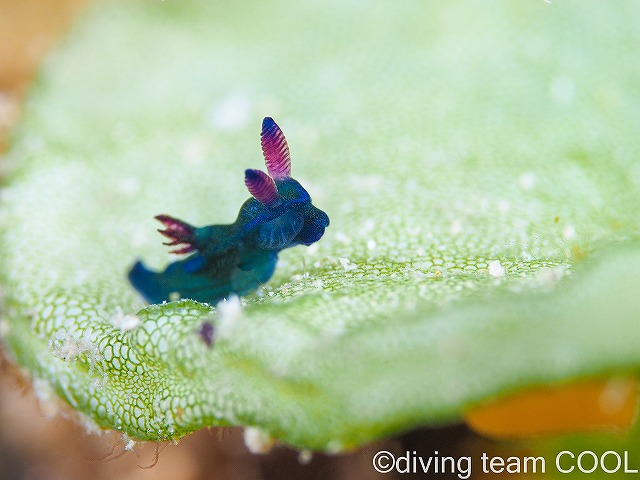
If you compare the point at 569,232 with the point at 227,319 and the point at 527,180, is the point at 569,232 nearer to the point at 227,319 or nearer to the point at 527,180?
the point at 527,180

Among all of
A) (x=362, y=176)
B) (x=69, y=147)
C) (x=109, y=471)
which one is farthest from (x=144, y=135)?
(x=109, y=471)

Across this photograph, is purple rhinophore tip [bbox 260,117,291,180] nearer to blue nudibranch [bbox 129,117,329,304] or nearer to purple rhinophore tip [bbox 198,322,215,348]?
blue nudibranch [bbox 129,117,329,304]

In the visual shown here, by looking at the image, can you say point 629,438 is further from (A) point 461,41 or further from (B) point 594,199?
(A) point 461,41

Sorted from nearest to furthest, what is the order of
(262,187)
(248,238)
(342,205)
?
(262,187) < (248,238) < (342,205)

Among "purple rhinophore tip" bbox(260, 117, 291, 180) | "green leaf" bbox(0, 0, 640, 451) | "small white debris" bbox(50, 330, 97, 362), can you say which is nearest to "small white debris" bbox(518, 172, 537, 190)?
"green leaf" bbox(0, 0, 640, 451)

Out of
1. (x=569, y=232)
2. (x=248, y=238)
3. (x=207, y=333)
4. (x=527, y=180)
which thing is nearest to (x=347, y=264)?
(x=248, y=238)

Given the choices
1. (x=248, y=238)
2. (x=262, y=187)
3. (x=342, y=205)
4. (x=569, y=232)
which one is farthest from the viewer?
(x=342, y=205)
